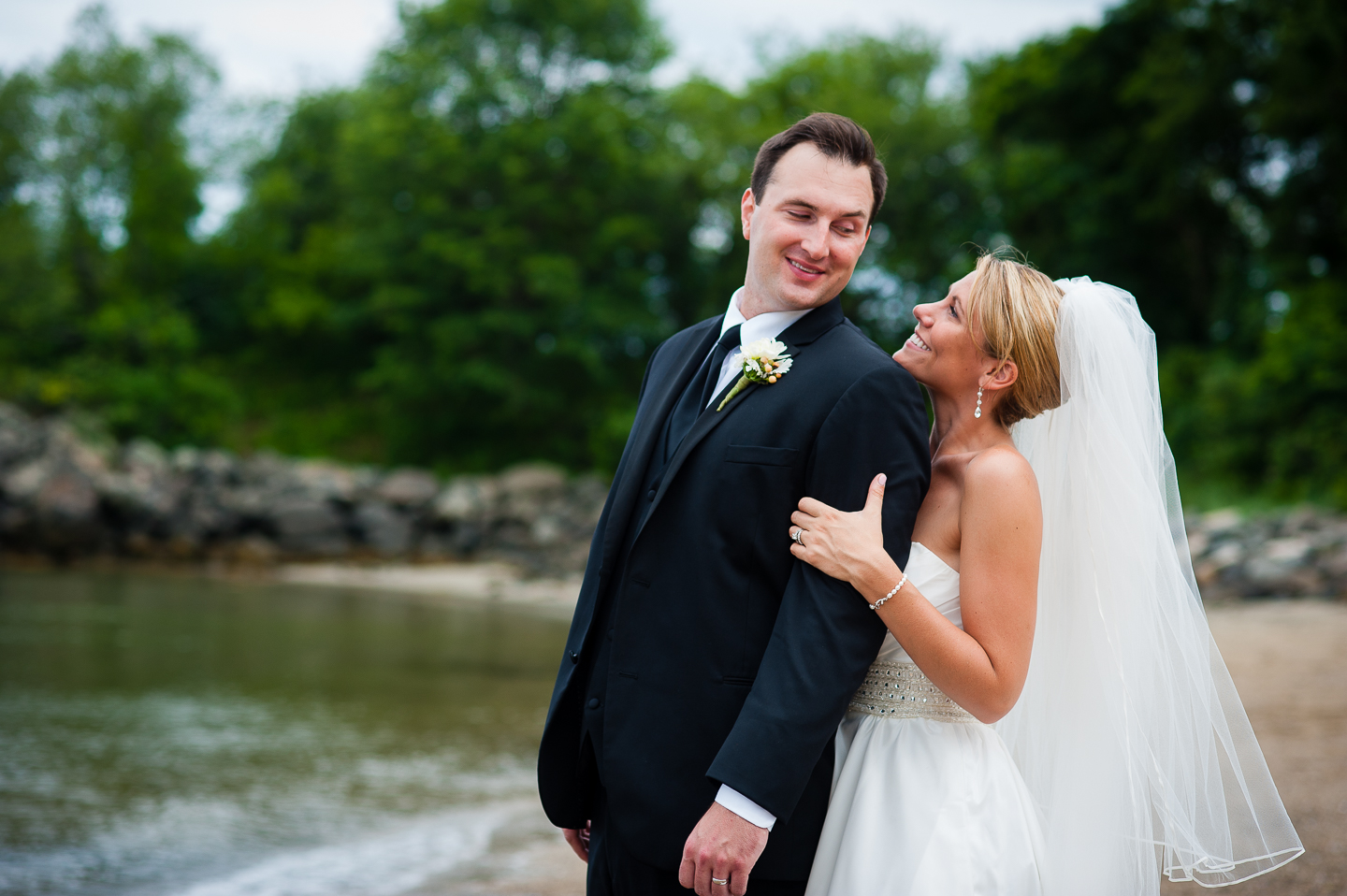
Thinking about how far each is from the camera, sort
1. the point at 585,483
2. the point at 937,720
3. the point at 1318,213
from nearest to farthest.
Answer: the point at 937,720 < the point at 1318,213 < the point at 585,483

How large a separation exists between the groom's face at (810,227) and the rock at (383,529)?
2016 cm

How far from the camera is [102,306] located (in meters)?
30.2

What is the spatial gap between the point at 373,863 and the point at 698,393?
3932mm

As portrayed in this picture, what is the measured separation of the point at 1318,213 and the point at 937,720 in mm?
23007

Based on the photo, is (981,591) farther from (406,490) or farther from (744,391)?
(406,490)

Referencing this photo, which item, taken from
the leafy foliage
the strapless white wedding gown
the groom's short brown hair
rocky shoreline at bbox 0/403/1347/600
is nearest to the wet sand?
the strapless white wedding gown

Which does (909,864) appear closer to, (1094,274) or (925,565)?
(925,565)

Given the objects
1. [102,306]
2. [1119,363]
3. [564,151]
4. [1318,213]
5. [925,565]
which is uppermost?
[564,151]

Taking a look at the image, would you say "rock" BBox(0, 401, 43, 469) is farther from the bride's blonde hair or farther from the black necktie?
the bride's blonde hair

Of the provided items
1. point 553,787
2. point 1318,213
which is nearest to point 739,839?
point 553,787

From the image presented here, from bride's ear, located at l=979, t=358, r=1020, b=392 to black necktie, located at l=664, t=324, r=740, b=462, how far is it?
0.58m

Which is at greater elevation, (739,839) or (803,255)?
(803,255)

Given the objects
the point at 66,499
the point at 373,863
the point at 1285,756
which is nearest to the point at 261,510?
the point at 66,499

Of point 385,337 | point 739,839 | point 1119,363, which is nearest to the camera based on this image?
point 739,839
